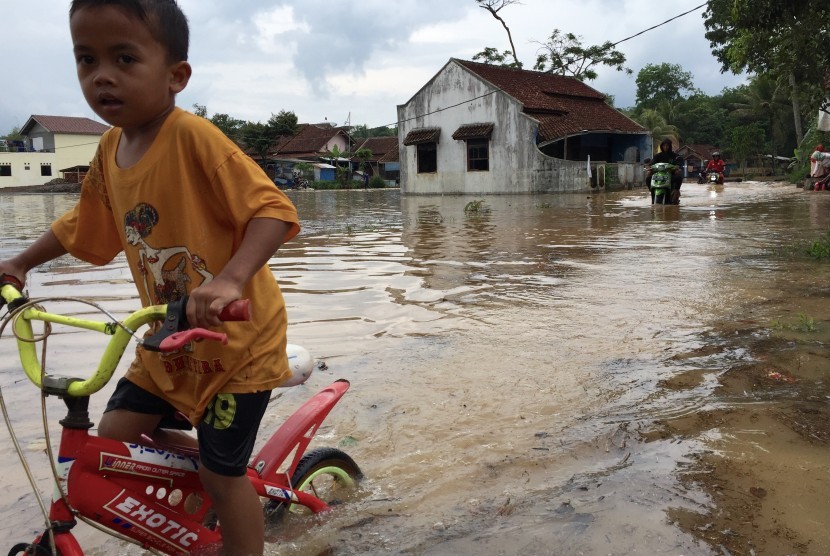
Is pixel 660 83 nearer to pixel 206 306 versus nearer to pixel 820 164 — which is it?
pixel 820 164

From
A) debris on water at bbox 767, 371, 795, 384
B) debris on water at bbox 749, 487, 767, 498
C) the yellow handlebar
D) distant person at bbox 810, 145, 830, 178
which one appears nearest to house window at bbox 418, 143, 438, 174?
distant person at bbox 810, 145, 830, 178

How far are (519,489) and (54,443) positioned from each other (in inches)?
74.7

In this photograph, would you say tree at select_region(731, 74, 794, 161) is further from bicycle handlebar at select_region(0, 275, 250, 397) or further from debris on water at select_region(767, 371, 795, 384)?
bicycle handlebar at select_region(0, 275, 250, 397)

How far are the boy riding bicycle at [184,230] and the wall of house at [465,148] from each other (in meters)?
26.2

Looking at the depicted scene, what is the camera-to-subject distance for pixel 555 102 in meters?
31.2

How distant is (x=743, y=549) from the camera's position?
203 cm

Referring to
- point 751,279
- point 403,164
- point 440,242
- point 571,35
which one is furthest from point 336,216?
point 571,35

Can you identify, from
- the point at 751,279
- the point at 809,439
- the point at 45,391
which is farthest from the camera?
the point at 751,279

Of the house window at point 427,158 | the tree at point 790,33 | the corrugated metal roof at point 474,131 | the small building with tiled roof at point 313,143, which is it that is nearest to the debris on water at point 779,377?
the tree at point 790,33

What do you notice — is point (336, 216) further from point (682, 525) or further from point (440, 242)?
point (682, 525)

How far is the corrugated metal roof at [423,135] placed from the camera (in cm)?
3088

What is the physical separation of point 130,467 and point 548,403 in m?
2.05

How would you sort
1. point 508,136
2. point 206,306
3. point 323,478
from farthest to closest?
point 508,136, point 323,478, point 206,306

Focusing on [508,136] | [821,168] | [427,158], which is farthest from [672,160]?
[427,158]
